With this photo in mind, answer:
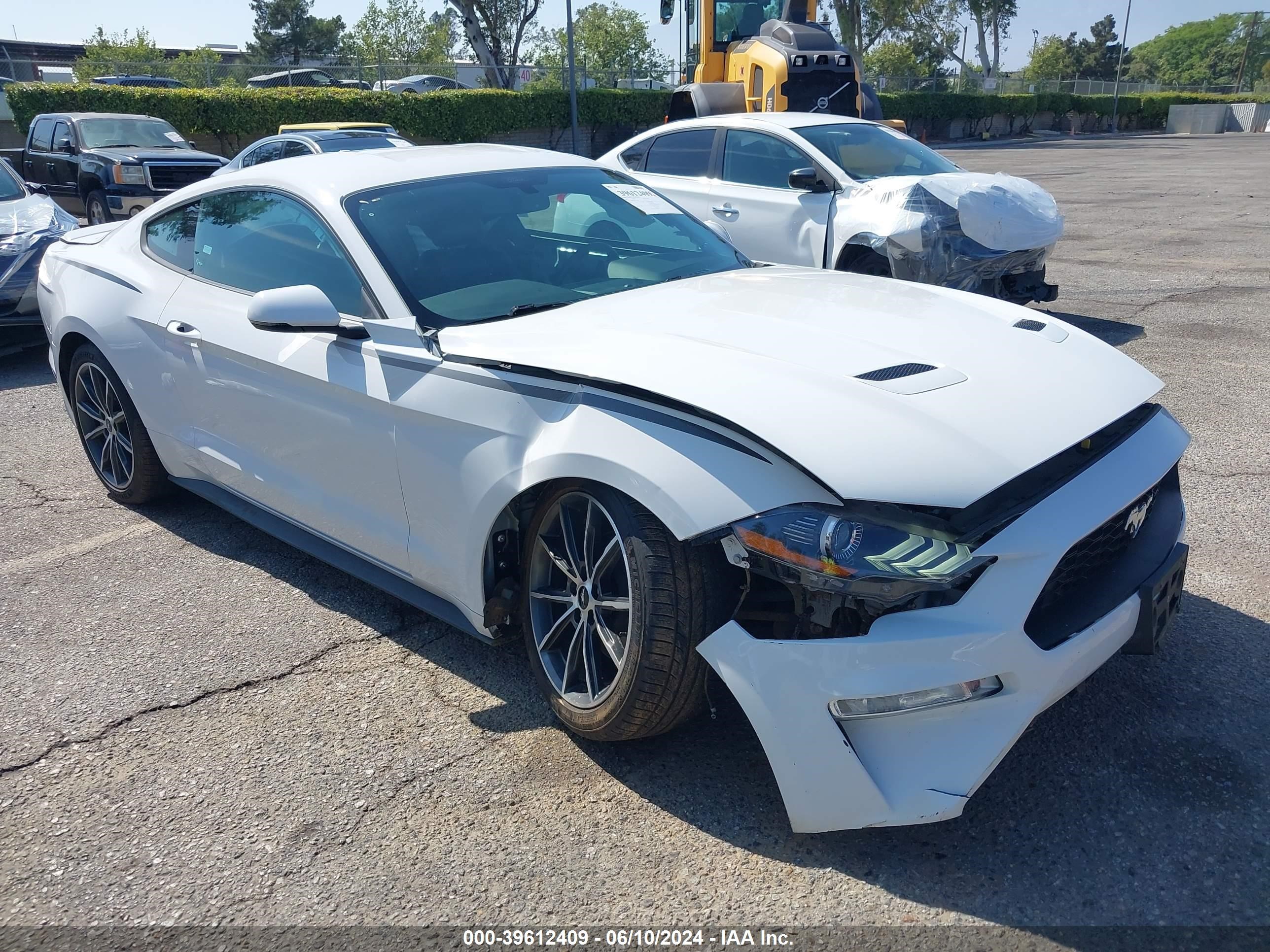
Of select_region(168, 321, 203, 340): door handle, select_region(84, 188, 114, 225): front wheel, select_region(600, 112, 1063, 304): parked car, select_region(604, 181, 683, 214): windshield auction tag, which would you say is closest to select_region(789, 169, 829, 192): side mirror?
select_region(600, 112, 1063, 304): parked car

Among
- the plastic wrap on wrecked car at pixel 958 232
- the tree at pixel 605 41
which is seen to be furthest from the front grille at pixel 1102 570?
the tree at pixel 605 41

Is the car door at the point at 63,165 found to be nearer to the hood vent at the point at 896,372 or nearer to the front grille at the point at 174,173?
the front grille at the point at 174,173

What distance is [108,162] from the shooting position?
13.3 metres

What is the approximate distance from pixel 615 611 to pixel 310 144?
455 inches

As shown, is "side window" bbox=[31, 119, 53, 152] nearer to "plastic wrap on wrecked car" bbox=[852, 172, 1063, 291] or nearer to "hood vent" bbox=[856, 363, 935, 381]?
"plastic wrap on wrecked car" bbox=[852, 172, 1063, 291]

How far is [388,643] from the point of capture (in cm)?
354

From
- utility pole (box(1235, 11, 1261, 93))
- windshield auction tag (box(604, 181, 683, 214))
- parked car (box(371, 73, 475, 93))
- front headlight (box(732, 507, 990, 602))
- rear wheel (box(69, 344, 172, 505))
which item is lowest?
rear wheel (box(69, 344, 172, 505))

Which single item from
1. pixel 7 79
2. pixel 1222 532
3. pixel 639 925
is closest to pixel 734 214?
pixel 1222 532

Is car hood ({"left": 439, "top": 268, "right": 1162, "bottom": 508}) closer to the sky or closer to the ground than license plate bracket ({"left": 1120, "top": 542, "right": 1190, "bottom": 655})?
closer to the sky

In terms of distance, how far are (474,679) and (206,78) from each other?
93.4 feet

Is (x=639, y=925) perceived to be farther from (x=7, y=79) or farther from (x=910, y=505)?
(x=7, y=79)

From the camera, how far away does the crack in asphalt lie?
297 centimetres

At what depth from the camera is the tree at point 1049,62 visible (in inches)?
4254

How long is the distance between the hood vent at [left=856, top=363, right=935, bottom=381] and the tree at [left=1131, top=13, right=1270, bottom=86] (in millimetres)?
118229
